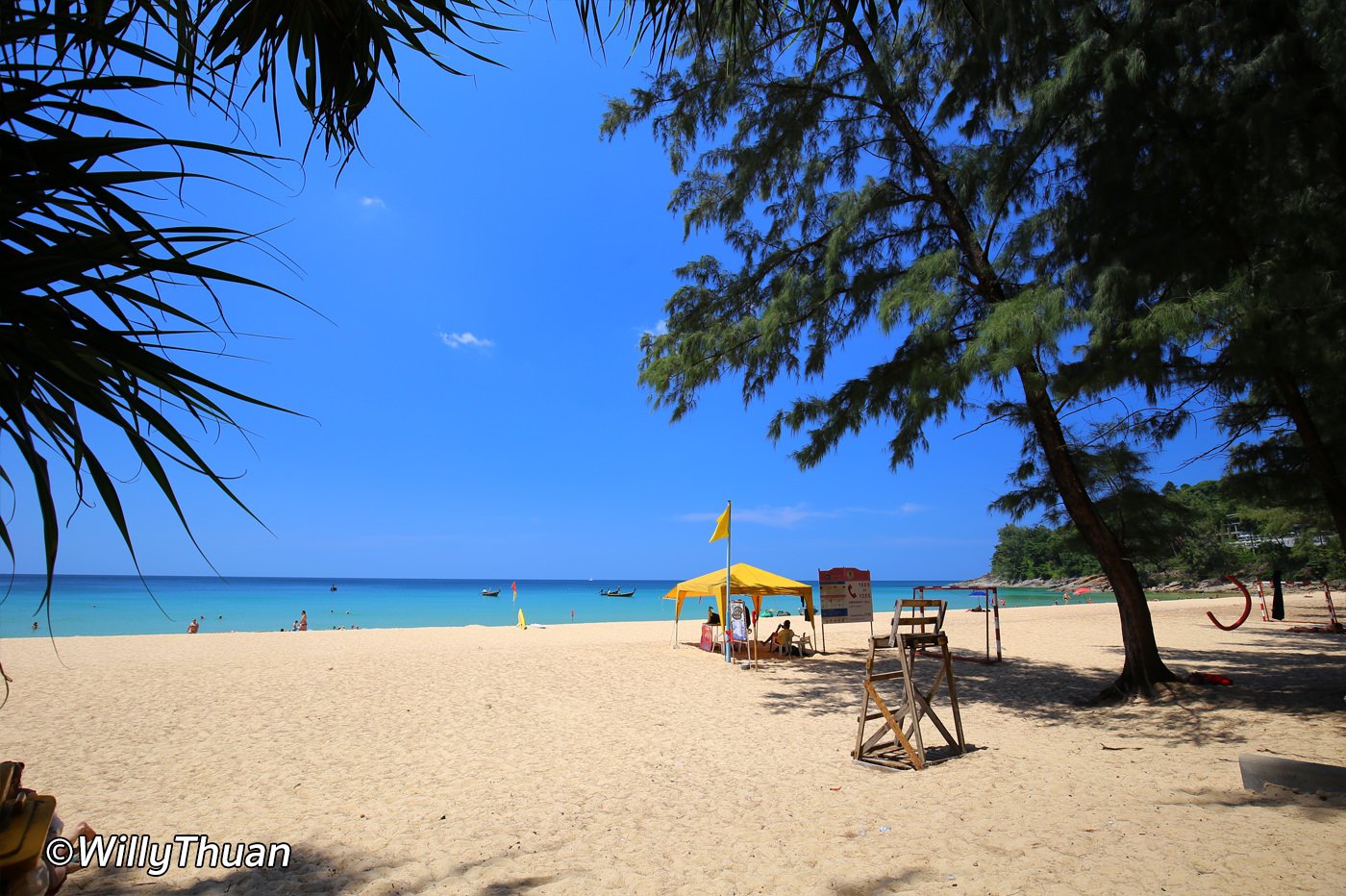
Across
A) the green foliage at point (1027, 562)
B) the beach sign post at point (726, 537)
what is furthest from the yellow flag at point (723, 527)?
the green foliage at point (1027, 562)

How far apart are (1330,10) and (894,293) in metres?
3.78

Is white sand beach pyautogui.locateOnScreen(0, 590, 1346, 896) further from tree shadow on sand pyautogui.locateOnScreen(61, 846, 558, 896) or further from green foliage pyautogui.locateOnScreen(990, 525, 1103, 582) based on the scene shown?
green foliage pyautogui.locateOnScreen(990, 525, 1103, 582)

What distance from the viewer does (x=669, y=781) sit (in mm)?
5445

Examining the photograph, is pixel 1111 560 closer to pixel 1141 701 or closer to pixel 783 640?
pixel 1141 701

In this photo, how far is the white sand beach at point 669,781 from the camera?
3.64 m

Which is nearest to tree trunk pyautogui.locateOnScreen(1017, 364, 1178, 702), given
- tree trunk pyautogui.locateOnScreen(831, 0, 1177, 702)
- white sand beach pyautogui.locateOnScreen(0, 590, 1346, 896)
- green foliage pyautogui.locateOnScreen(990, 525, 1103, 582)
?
tree trunk pyautogui.locateOnScreen(831, 0, 1177, 702)

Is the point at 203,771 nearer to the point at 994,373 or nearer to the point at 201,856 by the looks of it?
the point at 201,856

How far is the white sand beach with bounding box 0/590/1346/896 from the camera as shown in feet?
12.0

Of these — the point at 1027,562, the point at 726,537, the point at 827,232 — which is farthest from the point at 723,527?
the point at 1027,562

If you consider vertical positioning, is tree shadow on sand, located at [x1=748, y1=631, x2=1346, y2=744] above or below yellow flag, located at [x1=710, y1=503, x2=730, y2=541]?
below

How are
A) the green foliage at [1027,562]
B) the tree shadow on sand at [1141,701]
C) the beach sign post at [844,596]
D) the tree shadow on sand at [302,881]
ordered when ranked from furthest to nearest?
the green foliage at [1027,562], the beach sign post at [844,596], the tree shadow on sand at [1141,701], the tree shadow on sand at [302,881]

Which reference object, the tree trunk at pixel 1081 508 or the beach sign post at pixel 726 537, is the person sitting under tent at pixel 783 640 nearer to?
the beach sign post at pixel 726 537

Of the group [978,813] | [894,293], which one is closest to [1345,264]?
[894,293]

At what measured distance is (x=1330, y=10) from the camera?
16.9 ft
